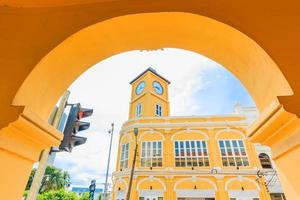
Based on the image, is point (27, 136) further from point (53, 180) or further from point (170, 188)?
point (53, 180)

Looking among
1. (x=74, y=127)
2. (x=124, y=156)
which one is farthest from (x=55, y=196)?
(x=74, y=127)

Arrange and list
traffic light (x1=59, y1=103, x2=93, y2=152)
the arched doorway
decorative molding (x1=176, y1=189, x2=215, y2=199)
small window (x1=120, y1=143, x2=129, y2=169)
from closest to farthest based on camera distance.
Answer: the arched doorway < traffic light (x1=59, y1=103, x2=93, y2=152) < decorative molding (x1=176, y1=189, x2=215, y2=199) < small window (x1=120, y1=143, x2=129, y2=169)

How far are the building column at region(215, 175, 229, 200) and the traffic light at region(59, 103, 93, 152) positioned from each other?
1427 centimetres

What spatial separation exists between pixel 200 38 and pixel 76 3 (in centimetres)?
130

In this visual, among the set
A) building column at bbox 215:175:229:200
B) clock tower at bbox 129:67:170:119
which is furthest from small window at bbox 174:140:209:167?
clock tower at bbox 129:67:170:119

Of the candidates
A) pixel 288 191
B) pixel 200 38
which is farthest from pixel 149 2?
pixel 288 191

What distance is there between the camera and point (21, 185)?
165 cm

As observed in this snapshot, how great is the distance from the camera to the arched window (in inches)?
598

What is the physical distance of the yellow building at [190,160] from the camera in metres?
14.2

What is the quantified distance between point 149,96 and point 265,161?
1233cm

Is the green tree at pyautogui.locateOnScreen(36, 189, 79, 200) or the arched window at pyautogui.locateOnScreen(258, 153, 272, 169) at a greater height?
the arched window at pyautogui.locateOnScreen(258, 153, 272, 169)

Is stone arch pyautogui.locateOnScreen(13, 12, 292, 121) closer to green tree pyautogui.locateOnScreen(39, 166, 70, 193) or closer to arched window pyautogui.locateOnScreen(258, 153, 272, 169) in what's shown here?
arched window pyautogui.locateOnScreen(258, 153, 272, 169)

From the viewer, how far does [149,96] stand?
19.7 meters

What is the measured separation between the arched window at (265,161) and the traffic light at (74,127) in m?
17.0
